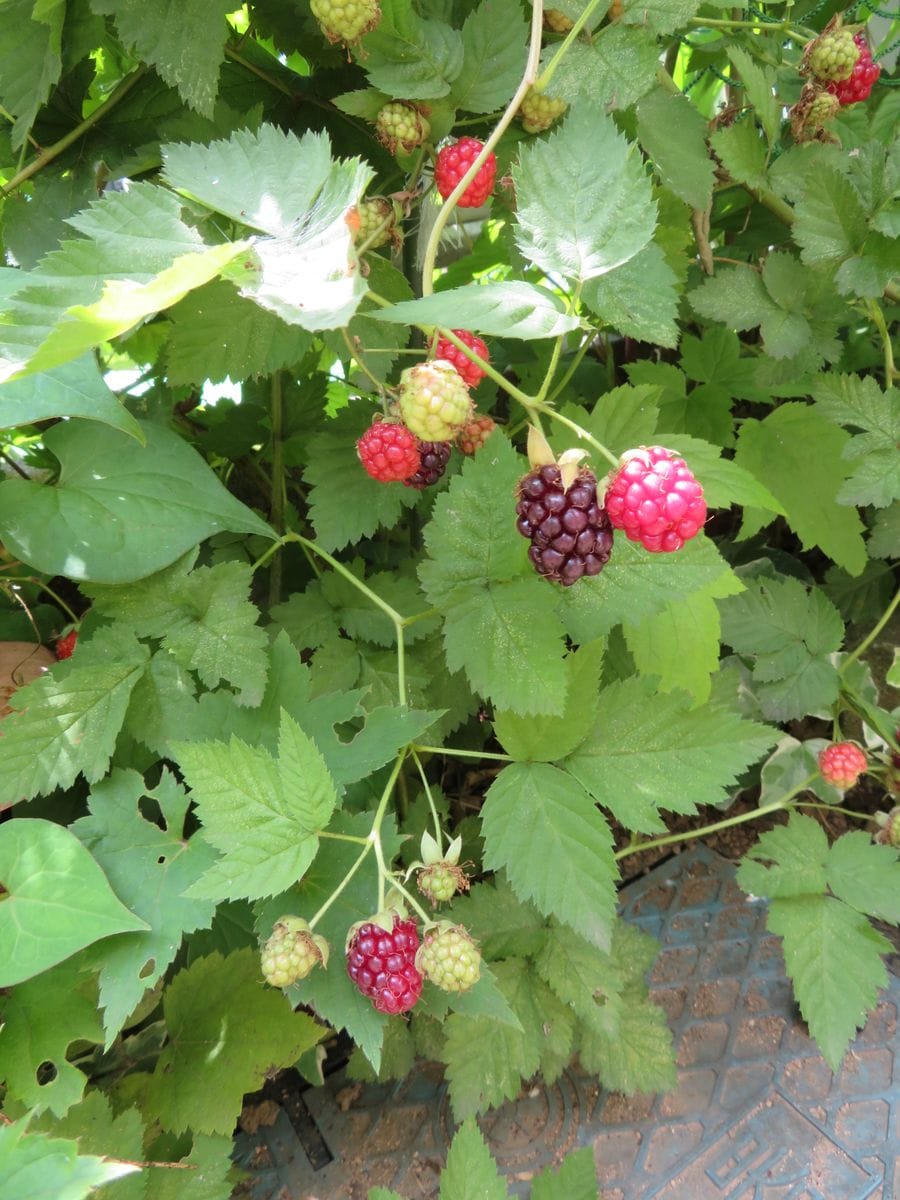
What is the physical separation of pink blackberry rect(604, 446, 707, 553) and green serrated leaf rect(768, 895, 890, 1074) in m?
0.72

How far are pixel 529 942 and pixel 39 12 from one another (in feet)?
3.70

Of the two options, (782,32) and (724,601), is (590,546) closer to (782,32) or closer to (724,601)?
(724,601)

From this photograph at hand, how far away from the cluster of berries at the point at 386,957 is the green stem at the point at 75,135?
2.82 ft

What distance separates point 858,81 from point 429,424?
2.76ft

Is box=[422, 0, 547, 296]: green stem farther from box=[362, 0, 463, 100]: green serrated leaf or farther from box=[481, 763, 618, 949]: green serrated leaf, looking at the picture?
box=[481, 763, 618, 949]: green serrated leaf

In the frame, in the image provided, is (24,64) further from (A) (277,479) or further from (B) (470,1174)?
(B) (470,1174)

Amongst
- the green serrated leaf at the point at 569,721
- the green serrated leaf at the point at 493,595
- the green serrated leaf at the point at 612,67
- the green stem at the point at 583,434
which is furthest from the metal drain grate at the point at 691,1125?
the green serrated leaf at the point at 612,67

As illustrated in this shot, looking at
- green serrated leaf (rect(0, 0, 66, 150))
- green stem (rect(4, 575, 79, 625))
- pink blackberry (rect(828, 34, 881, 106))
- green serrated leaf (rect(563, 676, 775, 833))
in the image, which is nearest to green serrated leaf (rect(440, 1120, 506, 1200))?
green serrated leaf (rect(563, 676, 775, 833))

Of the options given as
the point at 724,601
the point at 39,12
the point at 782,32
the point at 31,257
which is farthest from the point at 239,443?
the point at 782,32

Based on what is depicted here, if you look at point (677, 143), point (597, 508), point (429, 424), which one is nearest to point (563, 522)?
point (597, 508)

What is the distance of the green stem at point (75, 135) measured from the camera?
910 millimetres

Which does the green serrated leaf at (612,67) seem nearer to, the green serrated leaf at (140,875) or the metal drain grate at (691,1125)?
the green serrated leaf at (140,875)

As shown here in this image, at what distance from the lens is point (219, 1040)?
0.94 m

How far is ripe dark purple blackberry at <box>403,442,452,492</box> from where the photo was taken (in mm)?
770
